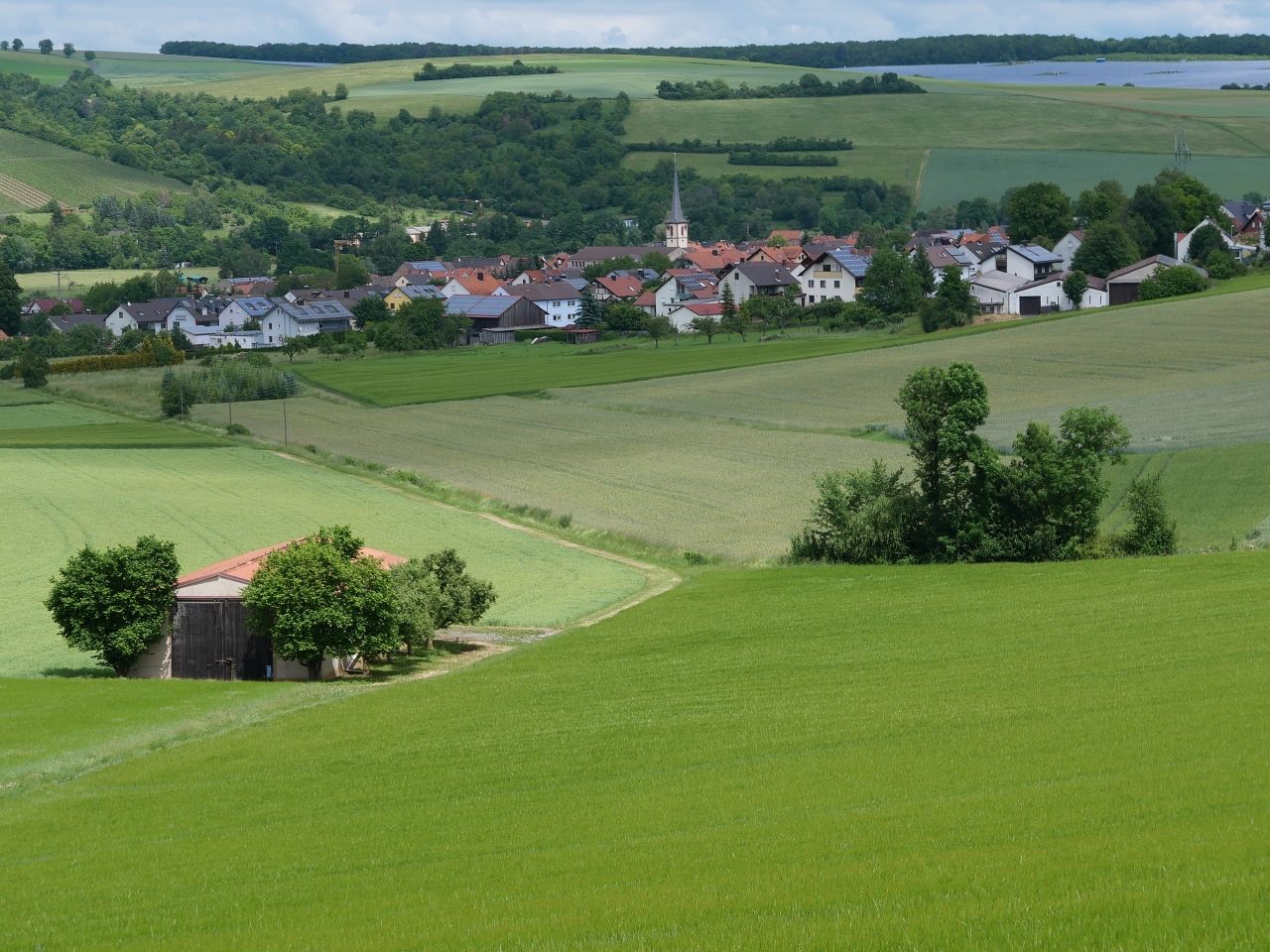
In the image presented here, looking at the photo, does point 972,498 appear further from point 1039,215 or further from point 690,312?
point 1039,215

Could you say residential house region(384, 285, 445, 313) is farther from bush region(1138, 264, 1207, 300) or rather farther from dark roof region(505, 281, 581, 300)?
bush region(1138, 264, 1207, 300)

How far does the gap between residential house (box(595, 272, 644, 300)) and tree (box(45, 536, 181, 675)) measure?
348 ft

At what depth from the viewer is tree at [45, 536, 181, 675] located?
108 feet

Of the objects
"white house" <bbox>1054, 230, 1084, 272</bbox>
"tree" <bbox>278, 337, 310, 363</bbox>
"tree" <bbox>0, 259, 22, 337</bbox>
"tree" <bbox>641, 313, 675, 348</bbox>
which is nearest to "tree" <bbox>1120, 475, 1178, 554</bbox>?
"tree" <bbox>641, 313, 675, 348</bbox>

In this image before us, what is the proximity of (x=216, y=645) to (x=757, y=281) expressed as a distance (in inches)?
3977

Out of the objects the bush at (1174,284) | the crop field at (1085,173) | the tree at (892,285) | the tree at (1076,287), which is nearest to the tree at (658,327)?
the tree at (892,285)

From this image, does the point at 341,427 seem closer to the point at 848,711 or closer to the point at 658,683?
the point at 658,683

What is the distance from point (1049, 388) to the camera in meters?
69.6

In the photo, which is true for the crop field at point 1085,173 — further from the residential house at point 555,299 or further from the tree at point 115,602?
the tree at point 115,602

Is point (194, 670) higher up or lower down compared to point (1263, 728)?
lower down

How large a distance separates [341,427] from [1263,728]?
61.7 m

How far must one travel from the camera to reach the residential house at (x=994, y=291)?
10594 cm

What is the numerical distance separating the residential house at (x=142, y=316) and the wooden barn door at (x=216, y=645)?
105566 mm

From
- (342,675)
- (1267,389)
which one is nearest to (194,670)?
(342,675)
